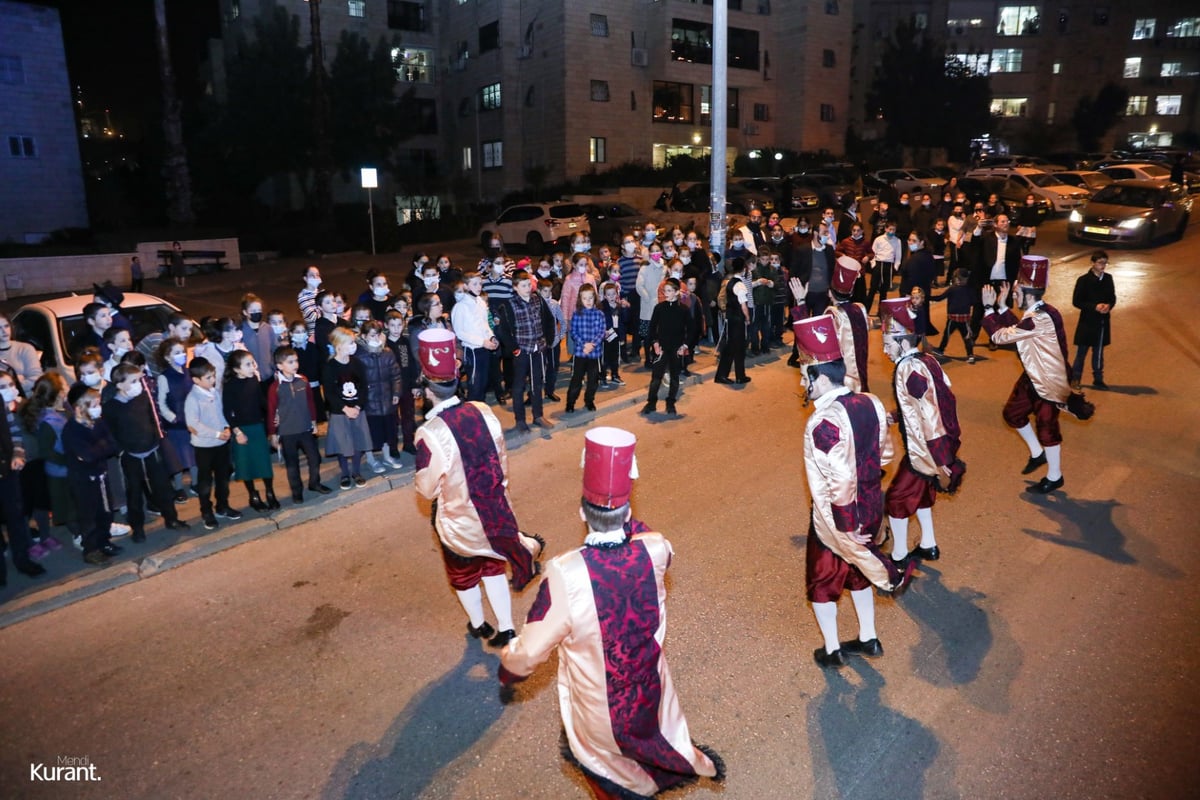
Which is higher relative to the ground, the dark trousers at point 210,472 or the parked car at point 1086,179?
the parked car at point 1086,179

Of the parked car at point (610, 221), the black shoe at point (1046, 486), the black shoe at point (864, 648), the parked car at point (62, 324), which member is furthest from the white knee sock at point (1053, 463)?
the parked car at point (610, 221)

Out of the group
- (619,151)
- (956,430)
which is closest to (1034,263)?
(956,430)

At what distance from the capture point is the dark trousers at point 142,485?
270 inches

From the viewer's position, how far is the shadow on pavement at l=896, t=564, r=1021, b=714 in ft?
16.3

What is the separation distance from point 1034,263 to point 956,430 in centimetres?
324

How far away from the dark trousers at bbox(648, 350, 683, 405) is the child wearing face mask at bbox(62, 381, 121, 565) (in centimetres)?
627

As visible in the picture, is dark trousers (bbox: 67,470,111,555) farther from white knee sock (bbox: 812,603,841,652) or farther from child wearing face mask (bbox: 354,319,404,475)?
white knee sock (bbox: 812,603,841,652)

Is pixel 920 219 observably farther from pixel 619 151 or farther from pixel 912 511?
pixel 619 151

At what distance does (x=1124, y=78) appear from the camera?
62.5 metres

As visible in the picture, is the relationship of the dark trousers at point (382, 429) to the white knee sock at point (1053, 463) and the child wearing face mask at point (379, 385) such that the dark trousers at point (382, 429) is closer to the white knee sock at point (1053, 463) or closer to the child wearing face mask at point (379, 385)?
the child wearing face mask at point (379, 385)

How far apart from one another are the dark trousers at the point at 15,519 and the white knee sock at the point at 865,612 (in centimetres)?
648

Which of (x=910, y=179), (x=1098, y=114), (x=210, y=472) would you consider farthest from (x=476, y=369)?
(x=1098, y=114)

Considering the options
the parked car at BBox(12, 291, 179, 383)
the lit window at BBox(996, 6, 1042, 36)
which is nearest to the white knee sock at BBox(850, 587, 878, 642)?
Result: the parked car at BBox(12, 291, 179, 383)

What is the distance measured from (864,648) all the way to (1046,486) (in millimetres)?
3695
